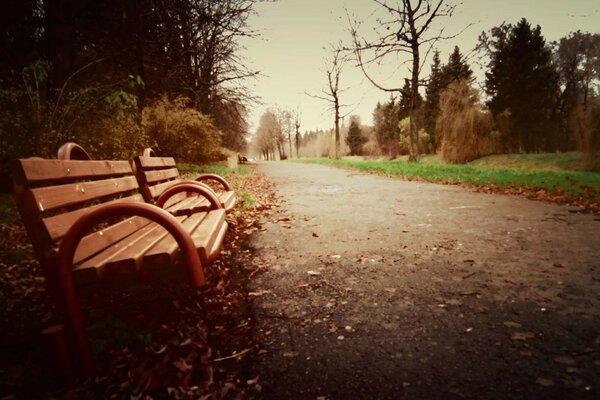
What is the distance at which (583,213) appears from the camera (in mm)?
5168

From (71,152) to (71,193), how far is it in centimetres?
136

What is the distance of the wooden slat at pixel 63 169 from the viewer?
1796 millimetres

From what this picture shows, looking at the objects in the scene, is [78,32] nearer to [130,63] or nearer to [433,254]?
[130,63]

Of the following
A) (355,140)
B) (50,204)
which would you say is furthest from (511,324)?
(355,140)

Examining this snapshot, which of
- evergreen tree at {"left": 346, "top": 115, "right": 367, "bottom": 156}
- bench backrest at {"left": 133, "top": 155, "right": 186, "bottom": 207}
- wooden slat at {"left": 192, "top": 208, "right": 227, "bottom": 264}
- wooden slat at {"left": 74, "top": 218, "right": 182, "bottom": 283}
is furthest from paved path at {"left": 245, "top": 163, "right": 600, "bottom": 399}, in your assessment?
evergreen tree at {"left": 346, "top": 115, "right": 367, "bottom": 156}

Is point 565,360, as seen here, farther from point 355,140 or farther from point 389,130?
point 355,140

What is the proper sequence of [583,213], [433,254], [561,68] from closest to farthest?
[433,254], [583,213], [561,68]

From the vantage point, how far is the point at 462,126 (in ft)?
79.3

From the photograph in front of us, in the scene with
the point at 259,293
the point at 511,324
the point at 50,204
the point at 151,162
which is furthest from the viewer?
the point at 151,162

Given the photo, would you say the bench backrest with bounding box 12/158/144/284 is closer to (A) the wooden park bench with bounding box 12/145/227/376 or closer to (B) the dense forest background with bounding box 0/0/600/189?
(A) the wooden park bench with bounding box 12/145/227/376

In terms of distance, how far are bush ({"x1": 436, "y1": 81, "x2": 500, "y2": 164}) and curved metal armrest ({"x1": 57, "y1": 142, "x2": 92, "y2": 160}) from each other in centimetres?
2542

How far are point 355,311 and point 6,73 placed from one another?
11528 mm

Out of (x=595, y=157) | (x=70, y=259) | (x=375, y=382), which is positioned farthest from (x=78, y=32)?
(x=595, y=157)

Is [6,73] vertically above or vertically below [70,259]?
above
